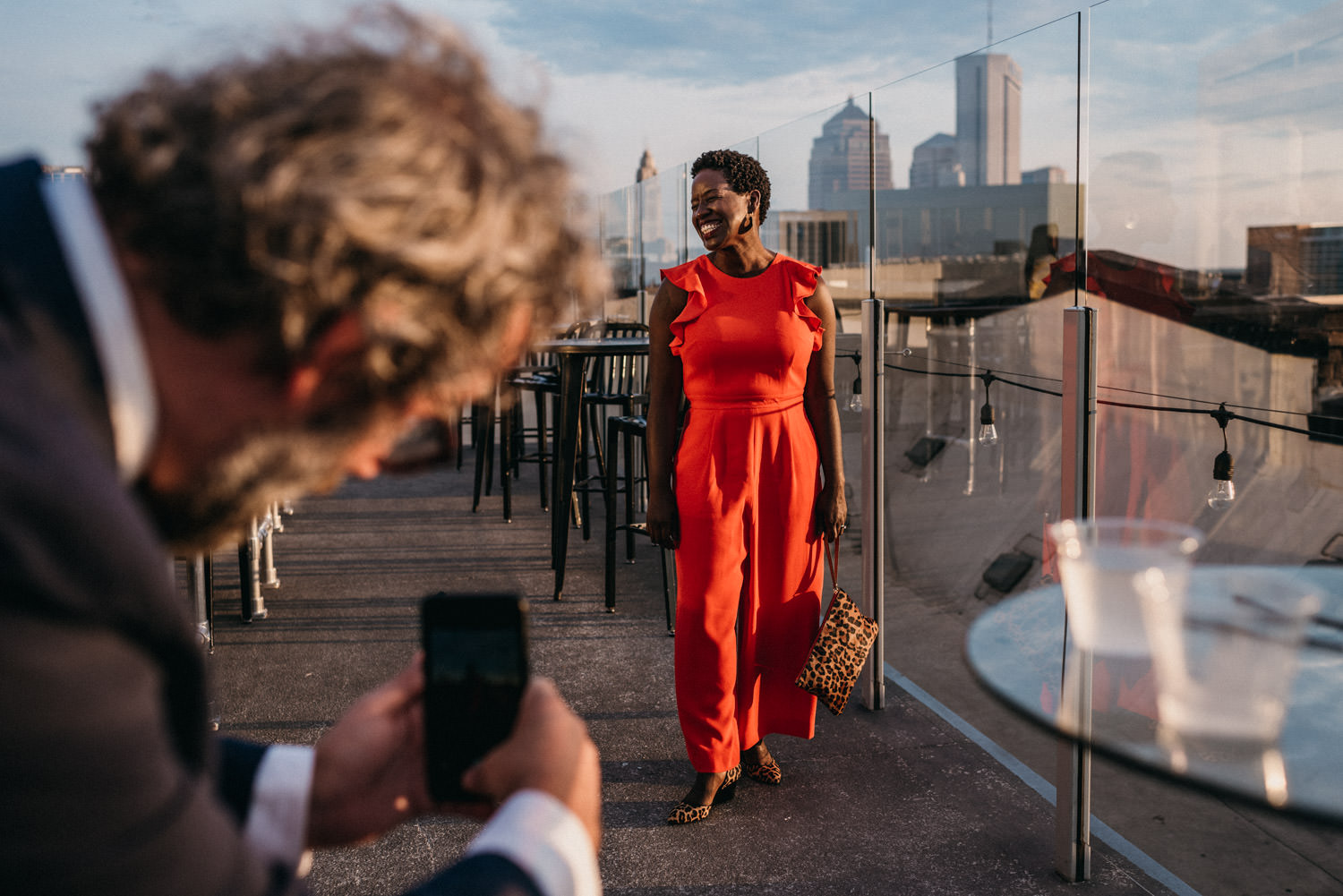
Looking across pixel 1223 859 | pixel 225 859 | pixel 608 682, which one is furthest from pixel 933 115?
pixel 225 859

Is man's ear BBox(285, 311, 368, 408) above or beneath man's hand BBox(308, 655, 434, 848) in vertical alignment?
above

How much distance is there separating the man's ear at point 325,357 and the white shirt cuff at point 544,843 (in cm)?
37

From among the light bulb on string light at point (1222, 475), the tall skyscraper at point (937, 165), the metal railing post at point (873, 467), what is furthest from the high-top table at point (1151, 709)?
the tall skyscraper at point (937, 165)

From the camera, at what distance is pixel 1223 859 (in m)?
Result: 3.26

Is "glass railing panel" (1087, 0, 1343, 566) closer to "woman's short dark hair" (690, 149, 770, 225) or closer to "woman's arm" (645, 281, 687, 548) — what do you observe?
"woman's short dark hair" (690, 149, 770, 225)

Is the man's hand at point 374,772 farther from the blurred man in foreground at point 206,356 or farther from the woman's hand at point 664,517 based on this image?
the woman's hand at point 664,517

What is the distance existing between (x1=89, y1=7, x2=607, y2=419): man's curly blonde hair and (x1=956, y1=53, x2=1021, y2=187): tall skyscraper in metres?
3.30

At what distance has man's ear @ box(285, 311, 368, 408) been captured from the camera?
0.67m

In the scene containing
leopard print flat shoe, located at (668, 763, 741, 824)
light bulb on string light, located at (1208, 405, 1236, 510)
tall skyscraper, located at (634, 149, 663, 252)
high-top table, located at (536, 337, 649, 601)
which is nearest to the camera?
leopard print flat shoe, located at (668, 763, 741, 824)

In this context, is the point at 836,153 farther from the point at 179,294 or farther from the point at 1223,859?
the point at 179,294

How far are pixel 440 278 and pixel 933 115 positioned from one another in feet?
13.9

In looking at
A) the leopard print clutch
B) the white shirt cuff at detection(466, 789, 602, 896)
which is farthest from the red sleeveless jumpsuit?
the white shirt cuff at detection(466, 789, 602, 896)

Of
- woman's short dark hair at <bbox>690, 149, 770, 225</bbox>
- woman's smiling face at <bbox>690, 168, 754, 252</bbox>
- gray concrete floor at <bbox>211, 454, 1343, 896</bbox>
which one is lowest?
gray concrete floor at <bbox>211, 454, 1343, 896</bbox>

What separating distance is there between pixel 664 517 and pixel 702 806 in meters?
0.86
